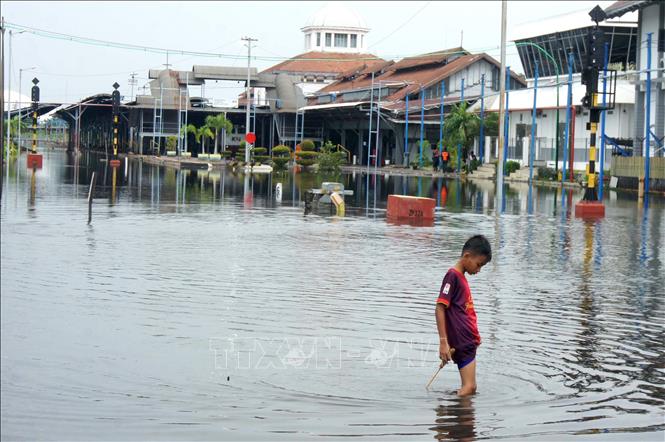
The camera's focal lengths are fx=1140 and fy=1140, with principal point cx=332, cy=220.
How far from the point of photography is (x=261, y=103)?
11888 centimetres

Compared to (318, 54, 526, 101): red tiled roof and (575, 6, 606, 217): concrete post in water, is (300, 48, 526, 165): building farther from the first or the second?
(575, 6, 606, 217): concrete post in water

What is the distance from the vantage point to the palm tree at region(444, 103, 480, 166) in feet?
256

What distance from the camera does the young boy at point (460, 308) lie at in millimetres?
9172

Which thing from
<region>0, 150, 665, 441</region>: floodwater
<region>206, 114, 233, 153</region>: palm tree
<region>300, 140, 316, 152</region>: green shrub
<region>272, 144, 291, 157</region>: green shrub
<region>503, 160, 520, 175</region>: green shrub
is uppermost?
<region>206, 114, 233, 153</region>: palm tree

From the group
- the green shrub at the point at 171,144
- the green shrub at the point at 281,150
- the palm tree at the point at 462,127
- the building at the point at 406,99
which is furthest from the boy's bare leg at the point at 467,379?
the green shrub at the point at 171,144

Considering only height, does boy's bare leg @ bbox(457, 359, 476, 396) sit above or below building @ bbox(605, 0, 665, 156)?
below

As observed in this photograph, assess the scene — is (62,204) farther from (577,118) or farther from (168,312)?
(577,118)

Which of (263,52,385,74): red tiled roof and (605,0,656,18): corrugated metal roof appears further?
(263,52,385,74): red tiled roof

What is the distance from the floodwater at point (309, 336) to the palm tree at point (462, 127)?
52669 mm

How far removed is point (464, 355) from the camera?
9305 millimetres

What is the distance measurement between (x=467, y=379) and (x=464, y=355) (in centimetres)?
27

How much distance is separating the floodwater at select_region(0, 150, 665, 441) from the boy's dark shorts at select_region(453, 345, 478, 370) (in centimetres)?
33

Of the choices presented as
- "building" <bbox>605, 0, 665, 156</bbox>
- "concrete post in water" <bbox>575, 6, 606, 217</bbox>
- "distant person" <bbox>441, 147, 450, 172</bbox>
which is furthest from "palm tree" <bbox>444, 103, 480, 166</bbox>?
"concrete post in water" <bbox>575, 6, 606, 217</bbox>

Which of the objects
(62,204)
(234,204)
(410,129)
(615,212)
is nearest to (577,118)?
(410,129)
